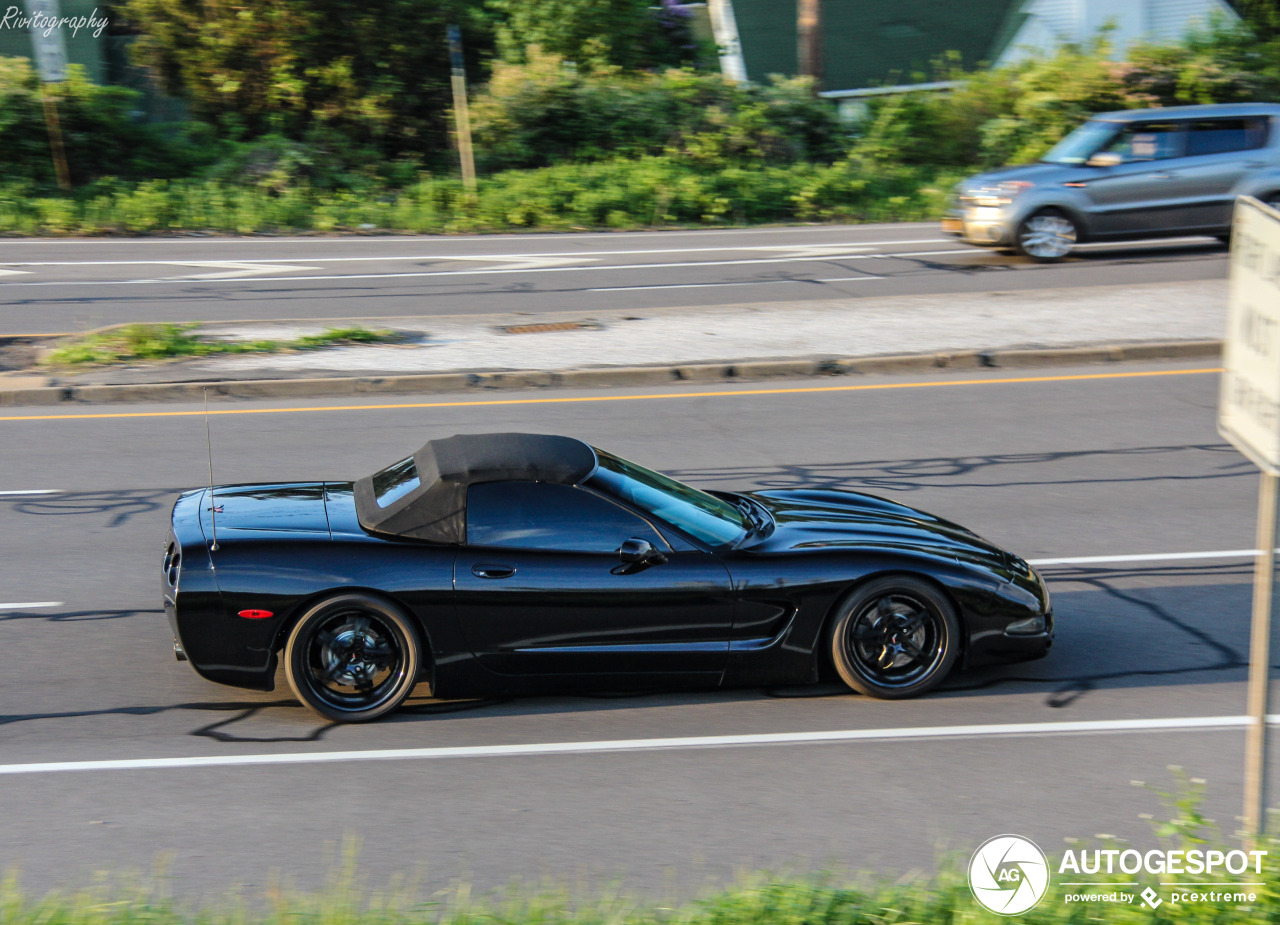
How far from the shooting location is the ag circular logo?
4.00m

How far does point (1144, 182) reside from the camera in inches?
723

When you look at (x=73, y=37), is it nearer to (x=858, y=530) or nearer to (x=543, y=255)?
(x=543, y=255)

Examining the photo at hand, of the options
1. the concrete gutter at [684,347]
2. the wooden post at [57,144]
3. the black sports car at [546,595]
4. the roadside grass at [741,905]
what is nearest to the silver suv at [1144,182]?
the concrete gutter at [684,347]

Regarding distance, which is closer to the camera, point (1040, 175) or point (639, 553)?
point (639, 553)

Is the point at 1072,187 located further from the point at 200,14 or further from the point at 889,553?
the point at 200,14

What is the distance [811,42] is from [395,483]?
26.0 m

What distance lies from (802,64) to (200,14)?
13.8 m

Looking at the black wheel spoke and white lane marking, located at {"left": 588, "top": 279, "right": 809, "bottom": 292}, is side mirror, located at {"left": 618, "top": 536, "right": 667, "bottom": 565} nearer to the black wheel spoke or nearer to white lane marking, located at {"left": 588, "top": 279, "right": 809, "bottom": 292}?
the black wheel spoke

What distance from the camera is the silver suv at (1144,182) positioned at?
18359 mm

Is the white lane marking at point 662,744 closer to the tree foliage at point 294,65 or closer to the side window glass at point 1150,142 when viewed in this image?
the side window glass at point 1150,142

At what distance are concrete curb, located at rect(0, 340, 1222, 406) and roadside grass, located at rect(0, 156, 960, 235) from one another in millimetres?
11662

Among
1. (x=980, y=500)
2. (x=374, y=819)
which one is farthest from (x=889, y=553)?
(x=980, y=500)

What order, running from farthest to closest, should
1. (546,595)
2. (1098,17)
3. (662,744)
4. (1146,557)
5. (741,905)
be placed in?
(1098,17), (1146,557), (546,595), (662,744), (741,905)

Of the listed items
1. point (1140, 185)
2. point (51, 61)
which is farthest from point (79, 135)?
point (1140, 185)
